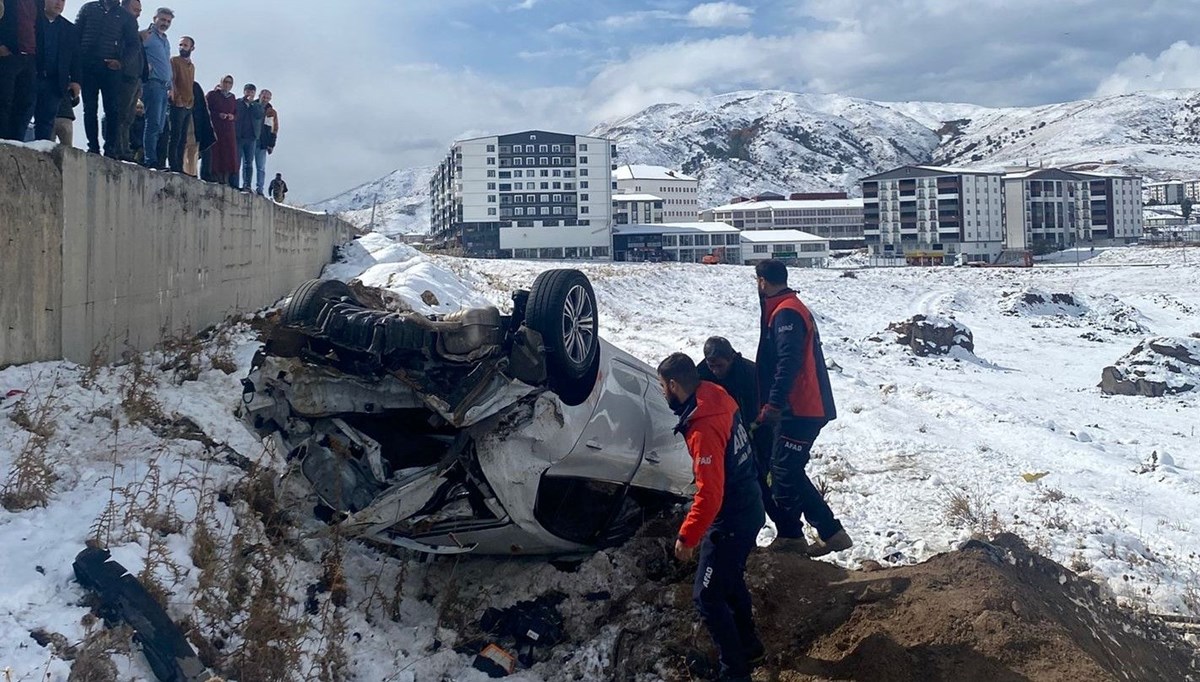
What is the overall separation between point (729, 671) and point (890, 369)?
13.9m

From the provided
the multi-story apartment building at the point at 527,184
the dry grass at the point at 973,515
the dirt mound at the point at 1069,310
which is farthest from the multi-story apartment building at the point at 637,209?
the dry grass at the point at 973,515

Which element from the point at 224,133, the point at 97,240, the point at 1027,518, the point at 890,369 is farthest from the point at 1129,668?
the point at 890,369

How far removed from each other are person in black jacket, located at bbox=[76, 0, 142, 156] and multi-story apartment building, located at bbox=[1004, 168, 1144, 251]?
95.8m

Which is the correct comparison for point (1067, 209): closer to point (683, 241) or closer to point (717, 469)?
point (683, 241)

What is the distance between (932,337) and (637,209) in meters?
96.6

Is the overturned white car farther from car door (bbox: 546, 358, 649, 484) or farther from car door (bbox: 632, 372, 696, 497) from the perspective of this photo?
car door (bbox: 632, 372, 696, 497)

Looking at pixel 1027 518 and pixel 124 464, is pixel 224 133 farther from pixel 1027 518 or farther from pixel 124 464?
pixel 1027 518

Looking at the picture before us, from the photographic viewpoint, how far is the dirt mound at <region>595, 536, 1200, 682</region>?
402cm

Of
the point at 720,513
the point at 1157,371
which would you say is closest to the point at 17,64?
the point at 720,513

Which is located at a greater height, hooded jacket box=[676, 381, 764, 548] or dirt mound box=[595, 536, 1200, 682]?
hooded jacket box=[676, 381, 764, 548]

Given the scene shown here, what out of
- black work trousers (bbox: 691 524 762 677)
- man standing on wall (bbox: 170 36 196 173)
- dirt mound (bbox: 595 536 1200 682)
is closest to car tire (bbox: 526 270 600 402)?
black work trousers (bbox: 691 524 762 677)

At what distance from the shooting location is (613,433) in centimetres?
497

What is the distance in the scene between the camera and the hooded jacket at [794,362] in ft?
16.6

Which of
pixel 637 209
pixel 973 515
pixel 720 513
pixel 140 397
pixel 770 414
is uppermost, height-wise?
pixel 637 209
